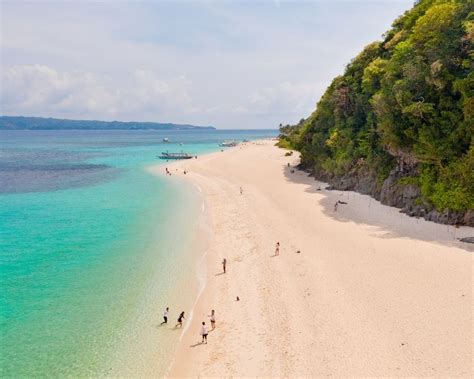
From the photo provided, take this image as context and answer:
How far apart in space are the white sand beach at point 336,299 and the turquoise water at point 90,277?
9.69 ft

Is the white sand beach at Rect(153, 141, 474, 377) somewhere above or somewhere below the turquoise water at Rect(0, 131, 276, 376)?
above

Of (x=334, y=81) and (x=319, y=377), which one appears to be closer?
(x=319, y=377)

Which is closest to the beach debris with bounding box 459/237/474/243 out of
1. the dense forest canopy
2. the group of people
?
the dense forest canopy

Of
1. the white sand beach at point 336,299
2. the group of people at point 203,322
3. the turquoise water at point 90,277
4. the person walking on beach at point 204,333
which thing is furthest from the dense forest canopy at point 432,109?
the person walking on beach at point 204,333

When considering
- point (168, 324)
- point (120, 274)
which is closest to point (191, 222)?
point (120, 274)

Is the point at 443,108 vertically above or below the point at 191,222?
above

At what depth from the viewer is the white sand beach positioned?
56.7 ft

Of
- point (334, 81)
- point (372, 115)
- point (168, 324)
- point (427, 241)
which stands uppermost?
point (334, 81)

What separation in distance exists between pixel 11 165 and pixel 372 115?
298 feet

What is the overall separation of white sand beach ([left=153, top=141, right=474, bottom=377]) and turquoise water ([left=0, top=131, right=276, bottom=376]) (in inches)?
116

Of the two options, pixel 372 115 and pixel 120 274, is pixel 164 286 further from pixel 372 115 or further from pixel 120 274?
pixel 372 115

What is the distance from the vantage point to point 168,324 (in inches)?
833

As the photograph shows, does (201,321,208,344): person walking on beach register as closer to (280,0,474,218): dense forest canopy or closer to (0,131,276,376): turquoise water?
(0,131,276,376): turquoise water

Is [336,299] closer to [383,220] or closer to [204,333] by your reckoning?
[204,333]
